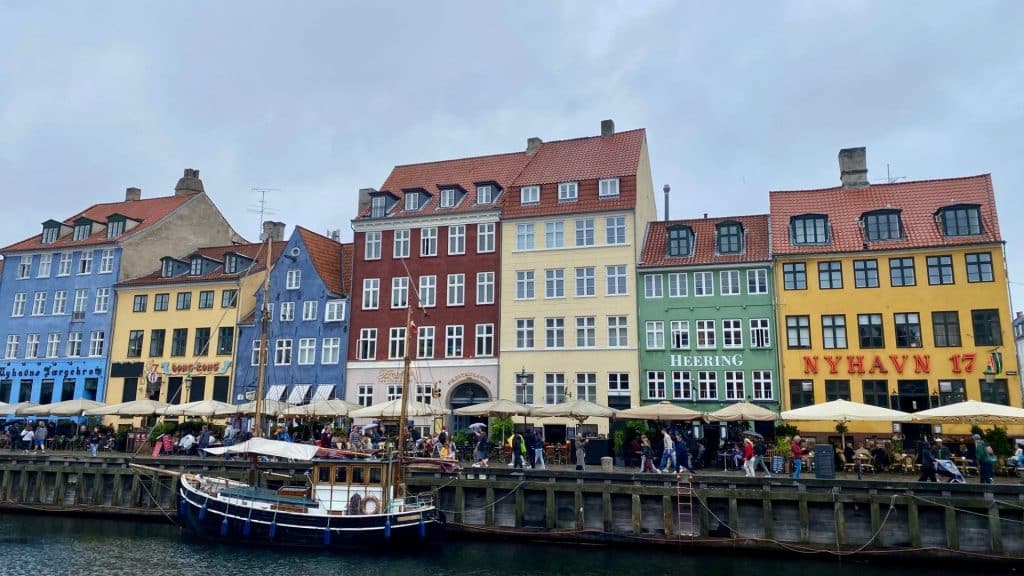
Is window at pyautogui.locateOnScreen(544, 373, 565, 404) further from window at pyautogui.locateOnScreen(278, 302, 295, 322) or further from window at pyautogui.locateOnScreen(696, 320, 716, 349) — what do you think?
window at pyautogui.locateOnScreen(278, 302, 295, 322)

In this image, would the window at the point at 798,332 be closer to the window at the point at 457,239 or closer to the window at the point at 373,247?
the window at the point at 457,239

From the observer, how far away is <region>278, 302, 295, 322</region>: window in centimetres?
4922

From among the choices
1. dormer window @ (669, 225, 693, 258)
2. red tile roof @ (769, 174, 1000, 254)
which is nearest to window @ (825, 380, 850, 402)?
red tile roof @ (769, 174, 1000, 254)

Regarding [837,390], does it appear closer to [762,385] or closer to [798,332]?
[798,332]

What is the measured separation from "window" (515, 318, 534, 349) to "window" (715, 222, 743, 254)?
11.3 meters

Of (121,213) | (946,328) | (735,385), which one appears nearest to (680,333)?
(735,385)

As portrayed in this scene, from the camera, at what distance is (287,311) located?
162 feet

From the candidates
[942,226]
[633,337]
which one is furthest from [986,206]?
[633,337]

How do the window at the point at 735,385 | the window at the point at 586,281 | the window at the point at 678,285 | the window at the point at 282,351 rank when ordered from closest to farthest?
the window at the point at 735,385, the window at the point at 678,285, the window at the point at 586,281, the window at the point at 282,351

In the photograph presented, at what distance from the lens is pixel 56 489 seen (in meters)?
34.1

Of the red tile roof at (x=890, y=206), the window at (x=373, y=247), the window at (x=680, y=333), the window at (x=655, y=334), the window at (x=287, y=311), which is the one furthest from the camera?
the window at (x=287, y=311)

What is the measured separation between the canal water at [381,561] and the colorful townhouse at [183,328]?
845 inches

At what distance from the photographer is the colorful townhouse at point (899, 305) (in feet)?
121

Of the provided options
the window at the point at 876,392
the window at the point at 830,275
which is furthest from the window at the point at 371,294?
the window at the point at 876,392
